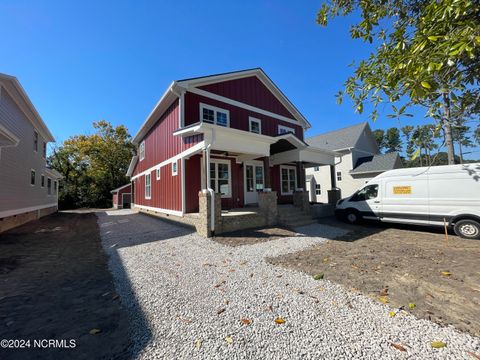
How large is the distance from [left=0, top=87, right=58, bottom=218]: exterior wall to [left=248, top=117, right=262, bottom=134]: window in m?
11.3

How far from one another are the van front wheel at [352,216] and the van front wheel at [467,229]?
10.4ft

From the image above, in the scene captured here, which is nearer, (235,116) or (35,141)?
(235,116)

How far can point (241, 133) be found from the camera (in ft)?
26.1

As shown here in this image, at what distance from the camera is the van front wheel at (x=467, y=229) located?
6.66 metres

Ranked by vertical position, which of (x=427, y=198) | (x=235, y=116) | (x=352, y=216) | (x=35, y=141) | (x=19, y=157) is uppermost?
(x=235, y=116)

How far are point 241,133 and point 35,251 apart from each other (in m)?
7.44

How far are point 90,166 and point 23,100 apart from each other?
2508cm

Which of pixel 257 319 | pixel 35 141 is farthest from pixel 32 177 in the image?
pixel 257 319

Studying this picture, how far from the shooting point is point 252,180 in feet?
38.3

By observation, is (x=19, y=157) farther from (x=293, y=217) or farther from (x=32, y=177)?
(x=293, y=217)

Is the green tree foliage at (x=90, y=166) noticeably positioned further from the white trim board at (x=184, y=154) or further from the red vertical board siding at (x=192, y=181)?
the red vertical board siding at (x=192, y=181)

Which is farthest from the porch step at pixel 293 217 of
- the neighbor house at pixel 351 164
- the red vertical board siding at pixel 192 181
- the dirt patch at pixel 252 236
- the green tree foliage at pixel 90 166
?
the green tree foliage at pixel 90 166

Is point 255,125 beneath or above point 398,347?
above

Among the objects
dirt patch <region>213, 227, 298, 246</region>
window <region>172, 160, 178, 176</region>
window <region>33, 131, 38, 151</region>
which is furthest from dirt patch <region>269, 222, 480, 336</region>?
window <region>33, 131, 38, 151</region>
